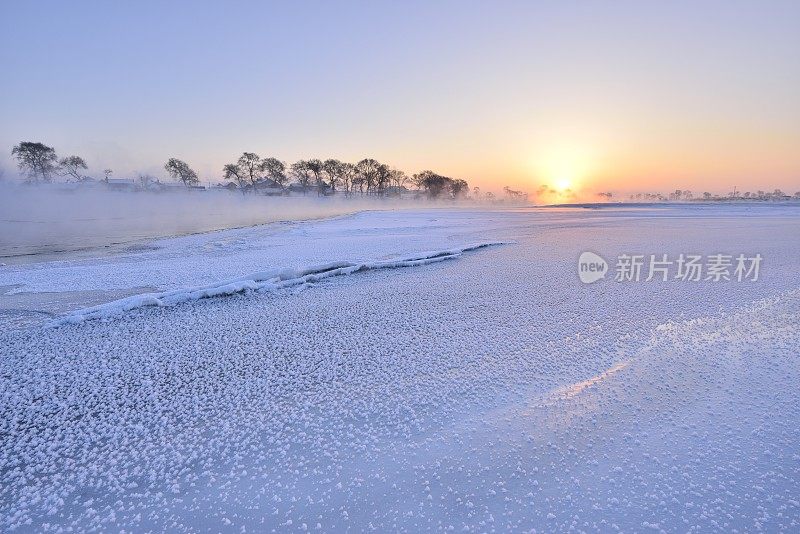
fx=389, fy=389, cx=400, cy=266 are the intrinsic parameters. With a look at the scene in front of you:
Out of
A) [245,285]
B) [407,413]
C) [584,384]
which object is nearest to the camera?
[407,413]

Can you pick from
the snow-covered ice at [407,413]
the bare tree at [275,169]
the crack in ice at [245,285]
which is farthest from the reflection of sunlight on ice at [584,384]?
the bare tree at [275,169]

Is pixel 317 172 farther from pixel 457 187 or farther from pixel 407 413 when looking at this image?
pixel 407 413

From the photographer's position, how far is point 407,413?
6.37 ft

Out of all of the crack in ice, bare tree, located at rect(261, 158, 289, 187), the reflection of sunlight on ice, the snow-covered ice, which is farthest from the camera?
bare tree, located at rect(261, 158, 289, 187)

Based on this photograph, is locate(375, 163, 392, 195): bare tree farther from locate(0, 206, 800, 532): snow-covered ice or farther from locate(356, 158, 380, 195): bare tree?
locate(0, 206, 800, 532): snow-covered ice

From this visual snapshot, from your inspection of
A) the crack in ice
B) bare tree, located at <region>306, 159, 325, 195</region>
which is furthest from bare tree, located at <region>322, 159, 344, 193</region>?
the crack in ice

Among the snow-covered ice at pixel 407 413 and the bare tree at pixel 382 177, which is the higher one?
the bare tree at pixel 382 177

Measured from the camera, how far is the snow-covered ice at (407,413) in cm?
138

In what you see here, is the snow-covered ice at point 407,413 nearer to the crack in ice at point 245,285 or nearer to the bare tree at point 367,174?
the crack in ice at point 245,285

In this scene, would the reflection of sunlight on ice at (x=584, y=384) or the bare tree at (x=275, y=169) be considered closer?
the reflection of sunlight on ice at (x=584, y=384)

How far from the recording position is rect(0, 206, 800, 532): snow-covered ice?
138 centimetres

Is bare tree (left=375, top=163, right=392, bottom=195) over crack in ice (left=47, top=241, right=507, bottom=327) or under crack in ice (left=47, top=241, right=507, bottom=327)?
over

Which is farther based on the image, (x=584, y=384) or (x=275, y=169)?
(x=275, y=169)

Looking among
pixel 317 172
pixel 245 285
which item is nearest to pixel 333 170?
pixel 317 172
